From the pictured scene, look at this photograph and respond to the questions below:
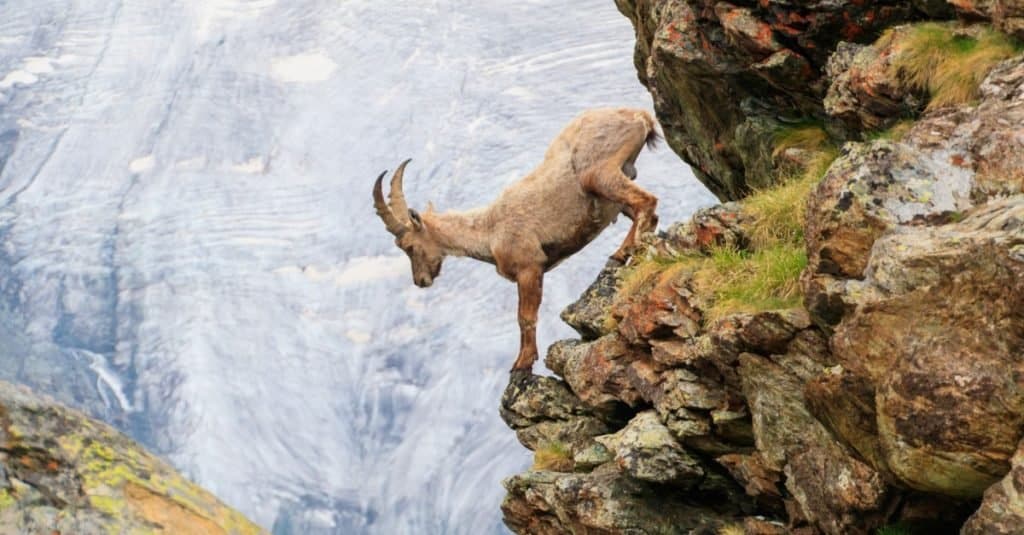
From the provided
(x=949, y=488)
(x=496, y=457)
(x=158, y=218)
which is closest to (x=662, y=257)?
(x=949, y=488)

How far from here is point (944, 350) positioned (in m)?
6.32

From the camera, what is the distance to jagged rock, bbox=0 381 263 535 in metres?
5.71

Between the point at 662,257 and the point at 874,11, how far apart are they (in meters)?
3.09

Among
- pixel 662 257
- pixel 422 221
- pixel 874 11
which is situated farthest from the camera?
pixel 422 221

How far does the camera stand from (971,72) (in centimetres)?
873

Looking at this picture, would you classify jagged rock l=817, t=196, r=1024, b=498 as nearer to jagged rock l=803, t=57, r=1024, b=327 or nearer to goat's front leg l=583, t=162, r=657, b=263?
jagged rock l=803, t=57, r=1024, b=327

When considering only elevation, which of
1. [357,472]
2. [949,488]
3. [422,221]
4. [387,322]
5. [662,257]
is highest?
[949,488]

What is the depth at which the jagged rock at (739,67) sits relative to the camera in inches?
434

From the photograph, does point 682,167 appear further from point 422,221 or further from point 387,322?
point 422,221

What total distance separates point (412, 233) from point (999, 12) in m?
10.3

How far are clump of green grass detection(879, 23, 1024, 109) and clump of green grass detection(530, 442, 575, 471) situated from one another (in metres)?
5.26

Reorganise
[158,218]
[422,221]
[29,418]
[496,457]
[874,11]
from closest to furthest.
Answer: [29,418] < [874,11] < [422,221] < [496,457] < [158,218]

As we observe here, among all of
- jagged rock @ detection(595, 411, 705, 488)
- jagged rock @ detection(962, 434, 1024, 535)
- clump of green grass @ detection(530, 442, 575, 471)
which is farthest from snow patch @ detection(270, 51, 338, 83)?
jagged rock @ detection(962, 434, 1024, 535)

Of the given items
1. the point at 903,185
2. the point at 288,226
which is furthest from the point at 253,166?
the point at 903,185
